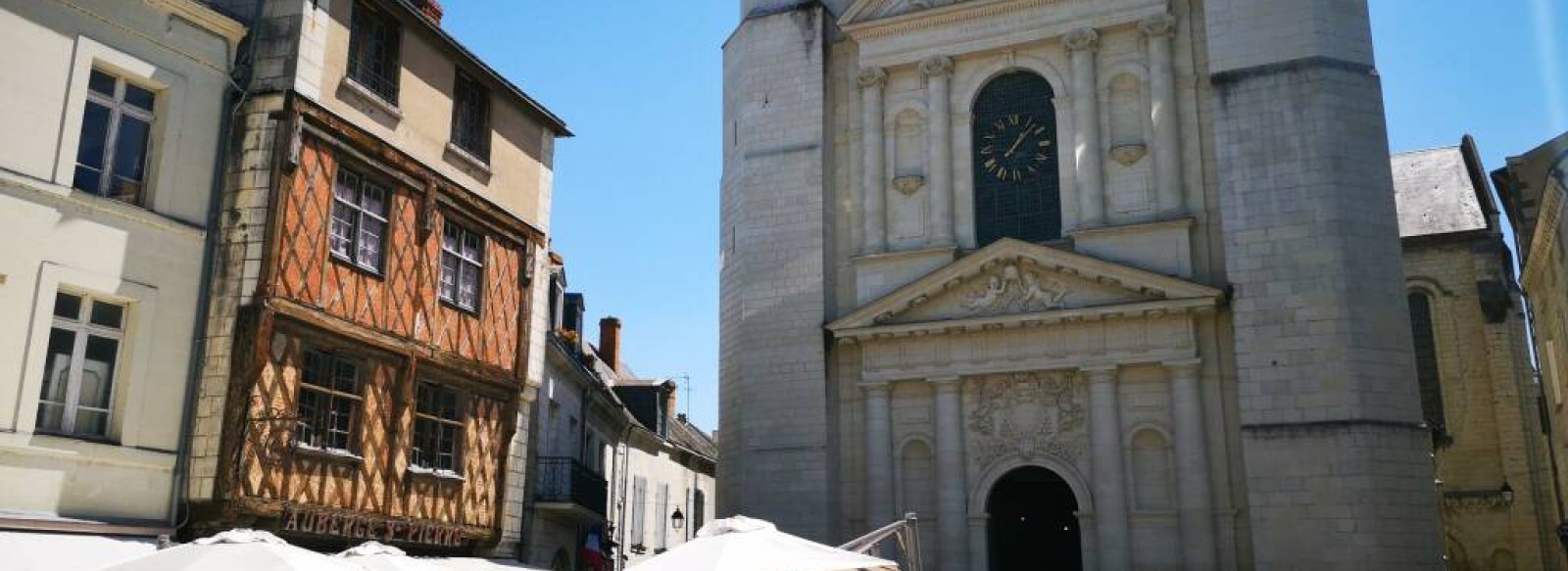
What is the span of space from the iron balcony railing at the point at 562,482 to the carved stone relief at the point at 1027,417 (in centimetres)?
587

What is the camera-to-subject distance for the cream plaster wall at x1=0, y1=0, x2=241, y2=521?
1004 centimetres

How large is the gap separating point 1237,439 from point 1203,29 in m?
6.35

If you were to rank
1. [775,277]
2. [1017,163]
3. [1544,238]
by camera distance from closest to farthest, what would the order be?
[1544,238] < [1017,163] < [775,277]

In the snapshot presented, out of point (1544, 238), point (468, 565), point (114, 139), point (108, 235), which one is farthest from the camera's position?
point (1544, 238)

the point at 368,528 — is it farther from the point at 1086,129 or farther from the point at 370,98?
the point at 1086,129

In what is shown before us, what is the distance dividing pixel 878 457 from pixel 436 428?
8.87 metres

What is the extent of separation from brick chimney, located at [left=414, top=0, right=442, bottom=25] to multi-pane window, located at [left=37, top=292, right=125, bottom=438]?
19.2ft

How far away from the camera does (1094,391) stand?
65.1 ft

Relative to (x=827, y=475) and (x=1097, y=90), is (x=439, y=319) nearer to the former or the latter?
(x=827, y=475)

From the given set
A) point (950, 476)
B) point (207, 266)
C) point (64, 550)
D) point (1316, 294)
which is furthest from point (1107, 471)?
point (64, 550)

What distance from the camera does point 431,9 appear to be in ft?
52.2

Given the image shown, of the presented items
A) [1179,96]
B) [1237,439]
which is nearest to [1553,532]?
[1237,439]

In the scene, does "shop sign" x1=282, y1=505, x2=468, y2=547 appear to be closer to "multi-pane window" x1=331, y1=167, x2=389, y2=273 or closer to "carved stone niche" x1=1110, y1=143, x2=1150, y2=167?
"multi-pane window" x1=331, y1=167, x2=389, y2=273

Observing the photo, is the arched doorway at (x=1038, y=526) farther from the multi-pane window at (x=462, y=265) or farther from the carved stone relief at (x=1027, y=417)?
the multi-pane window at (x=462, y=265)
